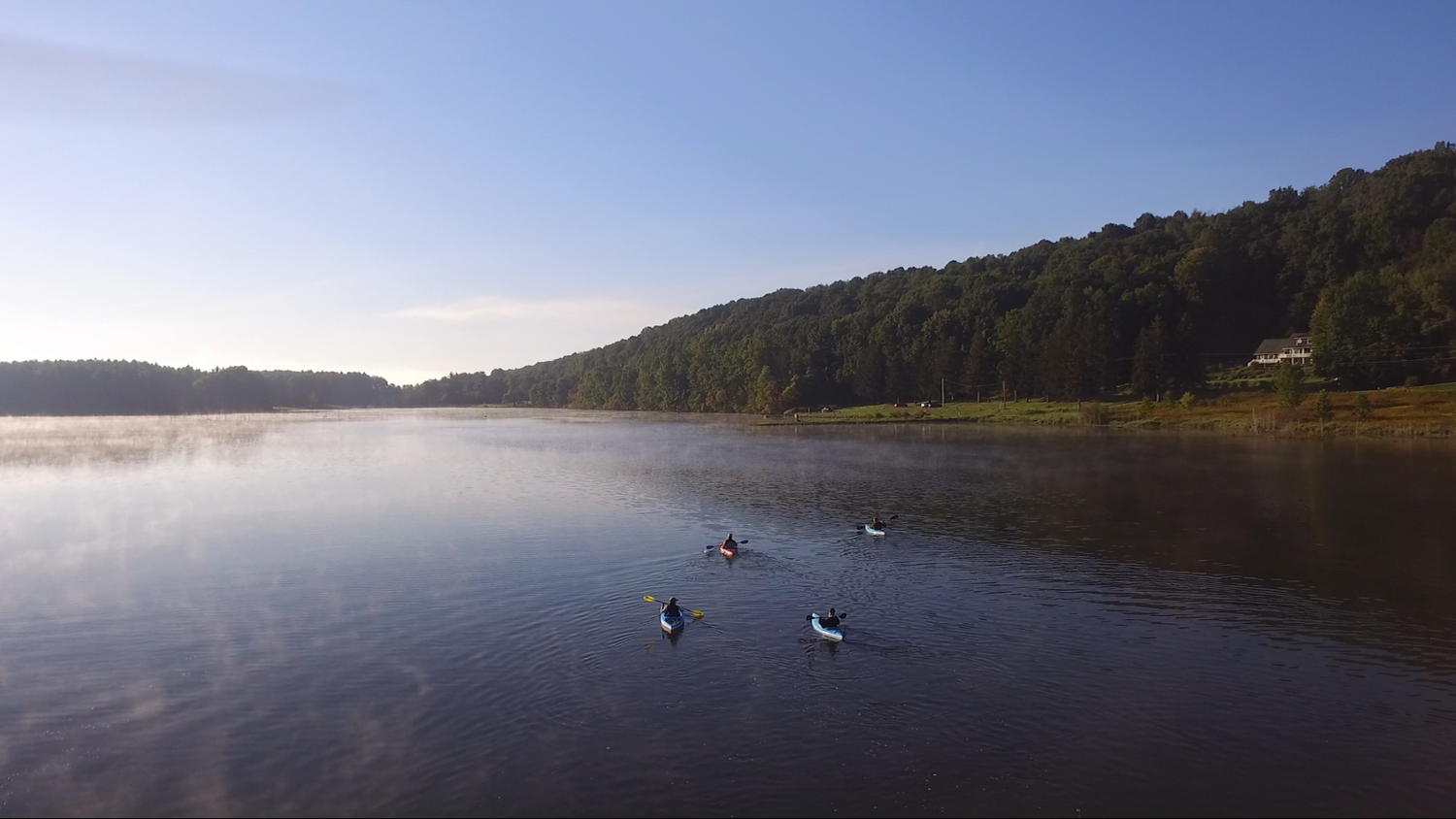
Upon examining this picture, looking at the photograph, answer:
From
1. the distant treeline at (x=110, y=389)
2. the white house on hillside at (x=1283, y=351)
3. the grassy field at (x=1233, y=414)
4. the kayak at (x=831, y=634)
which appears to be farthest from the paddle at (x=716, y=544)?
the distant treeline at (x=110, y=389)

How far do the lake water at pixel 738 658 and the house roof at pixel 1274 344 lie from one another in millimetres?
92034

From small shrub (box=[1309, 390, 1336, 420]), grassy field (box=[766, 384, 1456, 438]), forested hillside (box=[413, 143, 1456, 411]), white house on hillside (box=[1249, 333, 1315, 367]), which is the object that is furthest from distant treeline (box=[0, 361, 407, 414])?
white house on hillside (box=[1249, 333, 1315, 367])

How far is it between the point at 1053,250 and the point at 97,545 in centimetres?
18527

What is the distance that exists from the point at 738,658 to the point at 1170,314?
11603cm

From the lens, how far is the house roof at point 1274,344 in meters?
119

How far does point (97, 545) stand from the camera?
3050 centimetres

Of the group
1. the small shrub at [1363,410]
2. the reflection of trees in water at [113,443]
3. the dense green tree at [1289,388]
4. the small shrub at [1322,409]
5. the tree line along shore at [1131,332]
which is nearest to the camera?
the reflection of trees in water at [113,443]

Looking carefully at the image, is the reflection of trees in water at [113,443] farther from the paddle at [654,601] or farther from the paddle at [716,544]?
the paddle at [654,601]

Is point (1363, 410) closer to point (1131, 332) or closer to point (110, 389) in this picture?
point (1131, 332)

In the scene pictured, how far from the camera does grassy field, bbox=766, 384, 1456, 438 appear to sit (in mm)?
66562

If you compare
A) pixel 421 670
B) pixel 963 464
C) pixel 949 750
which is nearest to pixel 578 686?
pixel 421 670

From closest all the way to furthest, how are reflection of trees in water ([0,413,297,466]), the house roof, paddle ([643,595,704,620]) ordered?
1. paddle ([643,595,704,620])
2. reflection of trees in water ([0,413,297,466])
3. the house roof

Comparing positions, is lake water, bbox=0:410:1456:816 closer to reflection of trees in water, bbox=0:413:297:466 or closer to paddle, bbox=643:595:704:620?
paddle, bbox=643:595:704:620

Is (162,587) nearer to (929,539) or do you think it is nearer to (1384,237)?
(929,539)
